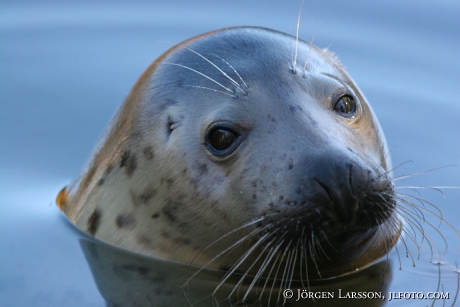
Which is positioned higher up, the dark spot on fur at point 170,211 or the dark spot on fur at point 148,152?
the dark spot on fur at point 148,152

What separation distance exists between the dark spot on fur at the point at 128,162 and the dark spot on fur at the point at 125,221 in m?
0.24

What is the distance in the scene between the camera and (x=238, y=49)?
629 centimetres

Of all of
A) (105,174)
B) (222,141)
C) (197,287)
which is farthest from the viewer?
(105,174)

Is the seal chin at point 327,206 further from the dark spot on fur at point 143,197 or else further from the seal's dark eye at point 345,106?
the dark spot on fur at point 143,197

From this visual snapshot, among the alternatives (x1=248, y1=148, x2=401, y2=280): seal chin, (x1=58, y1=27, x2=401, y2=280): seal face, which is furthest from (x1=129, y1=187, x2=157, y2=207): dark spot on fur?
(x1=248, y1=148, x2=401, y2=280): seal chin

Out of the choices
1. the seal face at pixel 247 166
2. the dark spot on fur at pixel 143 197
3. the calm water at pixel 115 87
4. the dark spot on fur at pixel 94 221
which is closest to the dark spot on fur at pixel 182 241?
the seal face at pixel 247 166

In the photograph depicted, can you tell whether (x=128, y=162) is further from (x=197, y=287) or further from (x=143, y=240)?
(x=197, y=287)

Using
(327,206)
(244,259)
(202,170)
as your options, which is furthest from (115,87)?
(327,206)

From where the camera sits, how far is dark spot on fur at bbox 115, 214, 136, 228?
6363mm

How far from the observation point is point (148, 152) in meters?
Result: 6.29

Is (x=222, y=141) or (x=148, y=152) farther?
(x=148, y=152)

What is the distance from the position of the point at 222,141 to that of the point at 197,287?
0.82 metres

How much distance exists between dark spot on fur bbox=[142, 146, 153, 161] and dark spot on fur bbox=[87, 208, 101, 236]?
0.53 metres

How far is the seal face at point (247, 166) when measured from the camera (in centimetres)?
546
